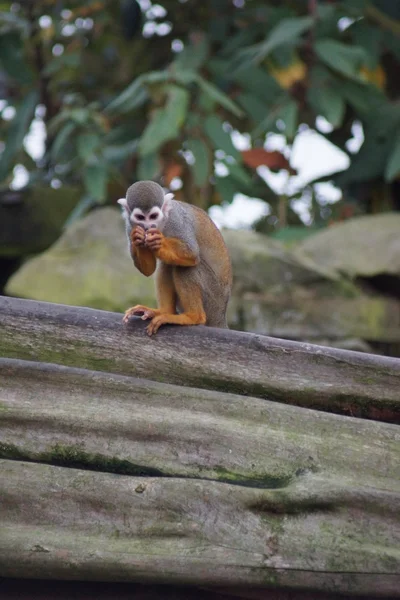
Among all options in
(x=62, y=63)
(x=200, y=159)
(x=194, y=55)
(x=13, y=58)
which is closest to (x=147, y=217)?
(x=200, y=159)

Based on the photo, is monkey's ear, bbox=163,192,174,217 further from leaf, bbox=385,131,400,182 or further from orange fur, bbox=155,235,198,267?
leaf, bbox=385,131,400,182

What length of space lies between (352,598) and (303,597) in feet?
0.41

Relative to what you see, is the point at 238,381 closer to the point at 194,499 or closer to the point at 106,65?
the point at 194,499

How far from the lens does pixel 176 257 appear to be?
3043 mm

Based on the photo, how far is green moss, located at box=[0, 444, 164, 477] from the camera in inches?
93.5

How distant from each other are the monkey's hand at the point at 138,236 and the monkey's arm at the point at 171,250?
0.02 metres

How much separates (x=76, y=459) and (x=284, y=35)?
157 inches

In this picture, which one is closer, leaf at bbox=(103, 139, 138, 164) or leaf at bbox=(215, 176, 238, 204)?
leaf at bbox=(215, 176, 238, 204)

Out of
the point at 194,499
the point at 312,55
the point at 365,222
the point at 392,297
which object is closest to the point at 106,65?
the point at 312,55

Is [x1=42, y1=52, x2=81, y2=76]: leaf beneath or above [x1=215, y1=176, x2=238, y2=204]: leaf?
above

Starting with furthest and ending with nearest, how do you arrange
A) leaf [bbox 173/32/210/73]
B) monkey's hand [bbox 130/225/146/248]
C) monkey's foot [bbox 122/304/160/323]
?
leaf [bbox 173/32/210/73]
monkey's hand [bbox 130/225/146/248]
monkey's foot [bbox 122/304/160/323]

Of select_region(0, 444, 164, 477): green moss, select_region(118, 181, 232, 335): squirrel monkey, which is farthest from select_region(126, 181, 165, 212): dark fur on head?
select_region(0, 444, 164, 477): green moss

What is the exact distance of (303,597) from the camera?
223 centimetres

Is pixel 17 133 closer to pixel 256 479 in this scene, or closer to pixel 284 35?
pixel 284 35
